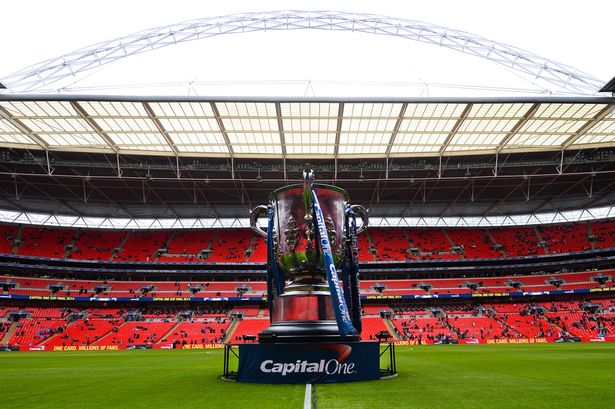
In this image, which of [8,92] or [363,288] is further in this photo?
[363,288]

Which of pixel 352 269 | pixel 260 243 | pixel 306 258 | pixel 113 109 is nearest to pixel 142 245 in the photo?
pixel 260 243

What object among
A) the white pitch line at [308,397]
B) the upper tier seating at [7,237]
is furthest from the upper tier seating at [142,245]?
the white pitch line at [308,397]

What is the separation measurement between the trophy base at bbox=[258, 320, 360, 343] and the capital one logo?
150mm

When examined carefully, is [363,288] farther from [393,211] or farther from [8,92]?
[8,92]

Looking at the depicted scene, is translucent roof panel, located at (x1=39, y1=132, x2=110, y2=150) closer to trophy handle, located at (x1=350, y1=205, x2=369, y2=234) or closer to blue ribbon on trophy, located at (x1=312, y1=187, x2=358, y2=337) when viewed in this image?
trophy handle, located at (x1=350, y1=205, x2=369, y2=234)

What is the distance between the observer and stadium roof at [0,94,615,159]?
27.9 m

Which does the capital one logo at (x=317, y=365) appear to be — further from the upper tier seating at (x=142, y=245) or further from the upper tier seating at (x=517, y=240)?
the upper tier seating at (x=517, y=240)

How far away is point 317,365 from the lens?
295 inches

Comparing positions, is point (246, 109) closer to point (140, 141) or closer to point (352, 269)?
point (140, 141)

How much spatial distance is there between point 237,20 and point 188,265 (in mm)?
34154

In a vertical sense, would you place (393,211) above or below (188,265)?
above

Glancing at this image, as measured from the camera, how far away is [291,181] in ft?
139

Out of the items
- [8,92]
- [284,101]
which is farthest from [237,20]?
[8,92]

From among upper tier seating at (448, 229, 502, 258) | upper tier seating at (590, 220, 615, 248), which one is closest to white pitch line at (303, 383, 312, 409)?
upper tier seating at (448, 229, 502, 258)
